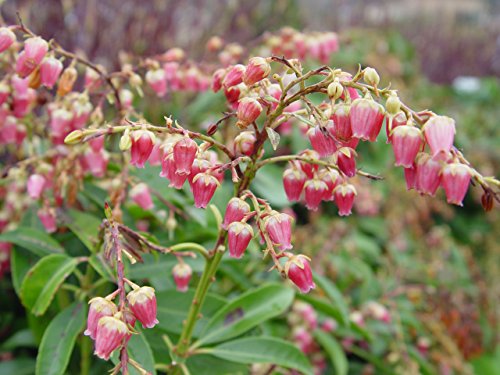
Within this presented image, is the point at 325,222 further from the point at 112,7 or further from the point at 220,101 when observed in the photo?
the point at 112,7

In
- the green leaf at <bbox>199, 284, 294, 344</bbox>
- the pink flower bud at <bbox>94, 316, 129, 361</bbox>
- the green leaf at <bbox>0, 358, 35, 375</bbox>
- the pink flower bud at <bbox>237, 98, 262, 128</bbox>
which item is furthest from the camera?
the green leaf at <bbox>0, 358, 35, 375</bbox>

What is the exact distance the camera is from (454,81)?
7055 mm

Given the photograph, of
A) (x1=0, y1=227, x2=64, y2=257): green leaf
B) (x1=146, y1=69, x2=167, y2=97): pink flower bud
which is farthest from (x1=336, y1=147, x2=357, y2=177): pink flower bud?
(x1=0, y1=227, x2=64, y2=257): green leaf

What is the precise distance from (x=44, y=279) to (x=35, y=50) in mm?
423

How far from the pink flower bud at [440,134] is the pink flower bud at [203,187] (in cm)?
30

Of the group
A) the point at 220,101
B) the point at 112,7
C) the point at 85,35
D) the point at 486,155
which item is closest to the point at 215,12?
the point at 112,7

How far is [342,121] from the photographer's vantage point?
2.63ft

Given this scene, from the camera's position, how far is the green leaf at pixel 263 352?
1135mm

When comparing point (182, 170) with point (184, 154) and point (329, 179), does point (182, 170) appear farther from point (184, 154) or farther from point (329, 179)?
point (329, 179)

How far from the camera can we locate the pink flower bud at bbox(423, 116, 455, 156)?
749mm

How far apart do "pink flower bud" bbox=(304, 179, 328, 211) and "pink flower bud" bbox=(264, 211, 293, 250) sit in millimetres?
116

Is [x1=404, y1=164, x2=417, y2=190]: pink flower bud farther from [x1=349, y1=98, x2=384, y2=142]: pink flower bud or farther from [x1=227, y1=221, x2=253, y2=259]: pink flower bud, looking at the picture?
[x1=227, y1=221, x2=253, y2=259]: pink flower bud

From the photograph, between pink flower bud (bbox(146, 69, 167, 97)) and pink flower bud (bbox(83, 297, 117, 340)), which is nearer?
pink flower bud (bbox(83, 297, 117, 340))

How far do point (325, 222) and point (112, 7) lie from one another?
2561mm
